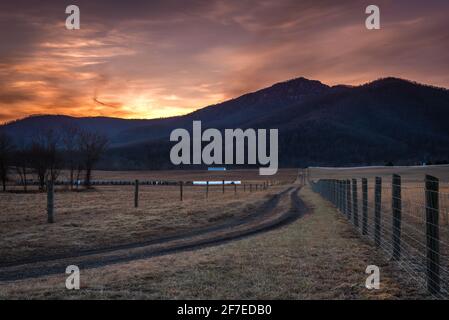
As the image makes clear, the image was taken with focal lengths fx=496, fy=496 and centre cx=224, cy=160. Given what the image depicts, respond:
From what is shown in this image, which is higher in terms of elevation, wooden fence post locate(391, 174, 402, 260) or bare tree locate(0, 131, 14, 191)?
bare tree locate(0, 131, 14, 191)

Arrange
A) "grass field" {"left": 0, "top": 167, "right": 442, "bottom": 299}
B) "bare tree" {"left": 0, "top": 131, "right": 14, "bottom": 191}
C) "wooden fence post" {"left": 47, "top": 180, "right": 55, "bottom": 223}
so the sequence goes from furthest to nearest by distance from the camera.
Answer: "bare tree" {"left": 0, "top": 131, "right": 14, "bottom": 191}, "wooden fence post" {"left": 47, "top": 180, "right": 55, "bottom": 223}, "grass field" {"left": 0, "top": 167, "right": 442, "bottom": 299}

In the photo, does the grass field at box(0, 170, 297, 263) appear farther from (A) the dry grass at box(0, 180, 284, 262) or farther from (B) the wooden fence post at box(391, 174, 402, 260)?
(B) the wooden fence post at box(391, 174, 402, 260)

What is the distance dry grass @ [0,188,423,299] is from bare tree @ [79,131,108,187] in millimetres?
64218

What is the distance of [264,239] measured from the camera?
15.5 metres

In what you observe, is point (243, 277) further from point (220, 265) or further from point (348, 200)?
point (348, 200)

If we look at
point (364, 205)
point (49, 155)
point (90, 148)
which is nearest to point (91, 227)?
point (364, 205)

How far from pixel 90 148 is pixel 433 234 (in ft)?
258

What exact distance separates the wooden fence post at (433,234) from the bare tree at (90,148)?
226 feet

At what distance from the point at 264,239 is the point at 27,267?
6.92 meters

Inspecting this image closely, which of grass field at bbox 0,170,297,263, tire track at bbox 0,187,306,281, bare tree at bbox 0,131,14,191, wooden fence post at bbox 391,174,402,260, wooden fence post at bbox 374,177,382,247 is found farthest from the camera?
bare tree at bbox 0,131,14,191

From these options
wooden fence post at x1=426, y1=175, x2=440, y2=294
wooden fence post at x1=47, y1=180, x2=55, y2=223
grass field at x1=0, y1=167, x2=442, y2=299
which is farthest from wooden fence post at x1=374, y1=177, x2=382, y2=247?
wooden fence post at x1=47, y1=180, x2=55, y2=223

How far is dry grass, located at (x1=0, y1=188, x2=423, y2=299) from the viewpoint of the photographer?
27.4ft

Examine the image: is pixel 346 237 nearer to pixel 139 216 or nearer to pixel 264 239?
pixel 264 239
